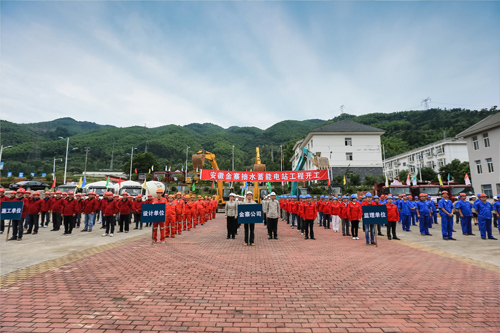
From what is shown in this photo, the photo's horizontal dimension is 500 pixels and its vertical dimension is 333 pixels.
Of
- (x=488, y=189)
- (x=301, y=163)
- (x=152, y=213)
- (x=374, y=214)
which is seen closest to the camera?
(x=152, y=213)

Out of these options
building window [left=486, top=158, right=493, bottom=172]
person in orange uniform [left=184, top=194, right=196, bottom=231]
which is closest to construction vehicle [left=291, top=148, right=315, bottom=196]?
person in orange uniform [left=184, top=194, right=196, bottom=231]

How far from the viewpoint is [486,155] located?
26.1 m

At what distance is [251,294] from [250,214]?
482 centimetres

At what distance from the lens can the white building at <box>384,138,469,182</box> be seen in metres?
49.3

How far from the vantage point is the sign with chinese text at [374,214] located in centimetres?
940

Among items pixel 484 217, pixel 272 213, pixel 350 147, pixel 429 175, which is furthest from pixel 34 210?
pixel 429 175

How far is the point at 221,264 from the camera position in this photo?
627 centimetres

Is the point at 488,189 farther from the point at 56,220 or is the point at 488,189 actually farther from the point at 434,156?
the point at 56,220

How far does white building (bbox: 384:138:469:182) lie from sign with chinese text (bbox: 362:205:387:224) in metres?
42.9

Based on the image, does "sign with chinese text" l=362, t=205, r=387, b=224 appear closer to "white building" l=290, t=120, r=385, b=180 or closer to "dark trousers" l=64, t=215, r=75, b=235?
"dark trousers" l=64, t=215, r=75, b=235

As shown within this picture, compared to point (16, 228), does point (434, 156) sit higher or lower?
higher

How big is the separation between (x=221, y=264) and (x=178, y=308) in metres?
2.48

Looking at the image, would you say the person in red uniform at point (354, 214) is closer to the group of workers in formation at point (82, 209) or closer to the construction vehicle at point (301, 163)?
the group of workers in formation at point (82, 209)

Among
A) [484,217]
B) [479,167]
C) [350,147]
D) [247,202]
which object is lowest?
[484,217]
